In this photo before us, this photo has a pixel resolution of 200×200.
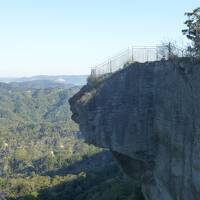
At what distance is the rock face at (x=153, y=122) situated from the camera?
21.9 metres

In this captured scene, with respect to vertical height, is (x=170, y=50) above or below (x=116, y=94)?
above

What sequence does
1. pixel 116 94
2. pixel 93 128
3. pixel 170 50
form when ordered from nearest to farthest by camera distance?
1. pixel 170 50
2. pixel 116 94
3. pixel 93 128

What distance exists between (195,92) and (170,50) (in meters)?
4.18

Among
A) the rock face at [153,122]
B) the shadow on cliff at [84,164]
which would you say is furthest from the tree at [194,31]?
the shadow on cliff at [84,164]

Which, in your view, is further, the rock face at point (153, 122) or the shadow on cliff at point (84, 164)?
the shadow on cliff at point (84, 164)

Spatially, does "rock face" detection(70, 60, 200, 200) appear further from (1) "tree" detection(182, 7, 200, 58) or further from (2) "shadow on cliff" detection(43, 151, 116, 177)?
(2) "shadow on cliff" detection(43, 151, 116, 177)

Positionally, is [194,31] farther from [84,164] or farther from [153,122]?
[84,164]

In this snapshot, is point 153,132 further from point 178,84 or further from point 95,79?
point 95,79

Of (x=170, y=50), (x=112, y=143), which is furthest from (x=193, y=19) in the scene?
(x=112, y=143)

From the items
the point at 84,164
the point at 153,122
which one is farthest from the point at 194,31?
the point at 84,164

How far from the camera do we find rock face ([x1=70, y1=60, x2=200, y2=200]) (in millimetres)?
21856

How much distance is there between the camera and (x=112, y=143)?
1067 inches

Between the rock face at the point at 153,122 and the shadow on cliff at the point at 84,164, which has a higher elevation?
the rock face at the point at 153,122

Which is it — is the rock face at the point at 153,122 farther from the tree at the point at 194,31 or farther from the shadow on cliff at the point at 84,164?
the shadow on cliff at the point at 84,164
